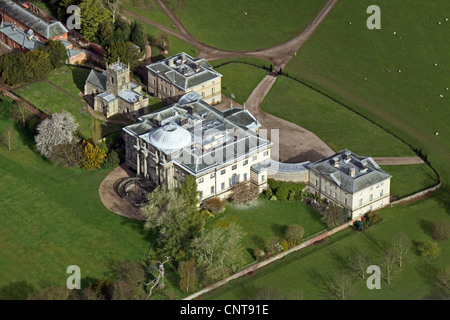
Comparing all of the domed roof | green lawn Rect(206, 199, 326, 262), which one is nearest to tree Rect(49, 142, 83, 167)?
the domed roof

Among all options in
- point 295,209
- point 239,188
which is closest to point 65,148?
point 239,188

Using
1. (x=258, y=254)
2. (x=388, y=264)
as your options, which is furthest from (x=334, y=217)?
(x=258, y=254)

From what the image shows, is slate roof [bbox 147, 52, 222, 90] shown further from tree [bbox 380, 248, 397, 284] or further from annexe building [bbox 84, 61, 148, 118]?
tree [bbox 380, 248, 397, 284]

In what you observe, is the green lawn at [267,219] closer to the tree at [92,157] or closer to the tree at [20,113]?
the tree at [92,157]

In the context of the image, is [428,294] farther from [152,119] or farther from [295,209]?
[152,119]

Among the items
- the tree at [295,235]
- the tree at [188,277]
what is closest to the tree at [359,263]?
the tree at [295,235]

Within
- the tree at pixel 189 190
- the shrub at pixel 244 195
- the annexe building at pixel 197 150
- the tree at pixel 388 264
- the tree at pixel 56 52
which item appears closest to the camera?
the tree at pixel 388 264
